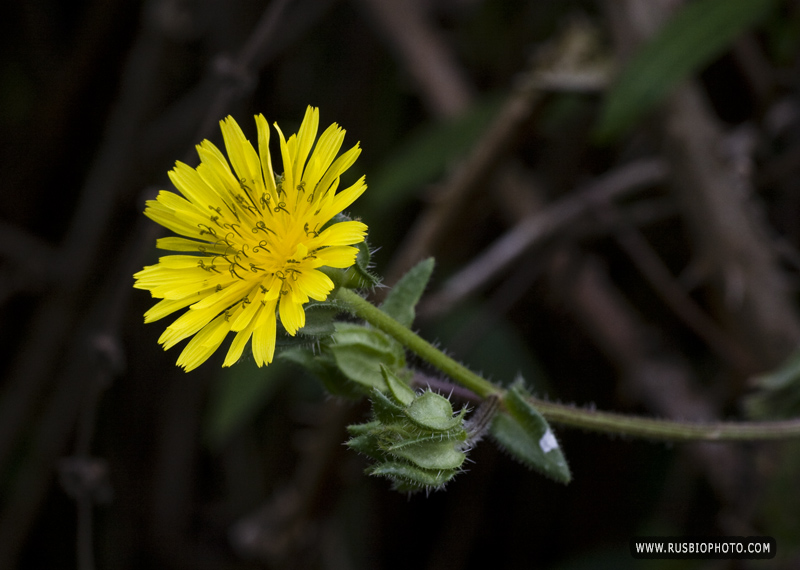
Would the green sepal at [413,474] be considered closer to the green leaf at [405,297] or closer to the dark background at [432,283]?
the green leaf at [405,297]

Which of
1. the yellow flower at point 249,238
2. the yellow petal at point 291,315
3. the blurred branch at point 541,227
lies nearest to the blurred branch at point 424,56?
the blurred branch at point 541,227

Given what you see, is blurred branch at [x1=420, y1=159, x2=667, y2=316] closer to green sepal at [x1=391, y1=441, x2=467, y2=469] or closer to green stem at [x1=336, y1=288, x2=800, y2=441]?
green stem at [x1=336, y1=288, x2=800, y2=441]

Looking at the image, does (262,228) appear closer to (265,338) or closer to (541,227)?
(265,338)

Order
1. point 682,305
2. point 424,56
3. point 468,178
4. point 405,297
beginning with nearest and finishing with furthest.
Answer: point 405,297 < point 682,305 < point 468,178 < point 424,56

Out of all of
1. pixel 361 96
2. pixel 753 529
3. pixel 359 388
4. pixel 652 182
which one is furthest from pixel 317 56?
pixel 753 529

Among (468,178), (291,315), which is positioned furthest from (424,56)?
(291,315)

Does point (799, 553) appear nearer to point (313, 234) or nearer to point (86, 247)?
point (313, 234)
